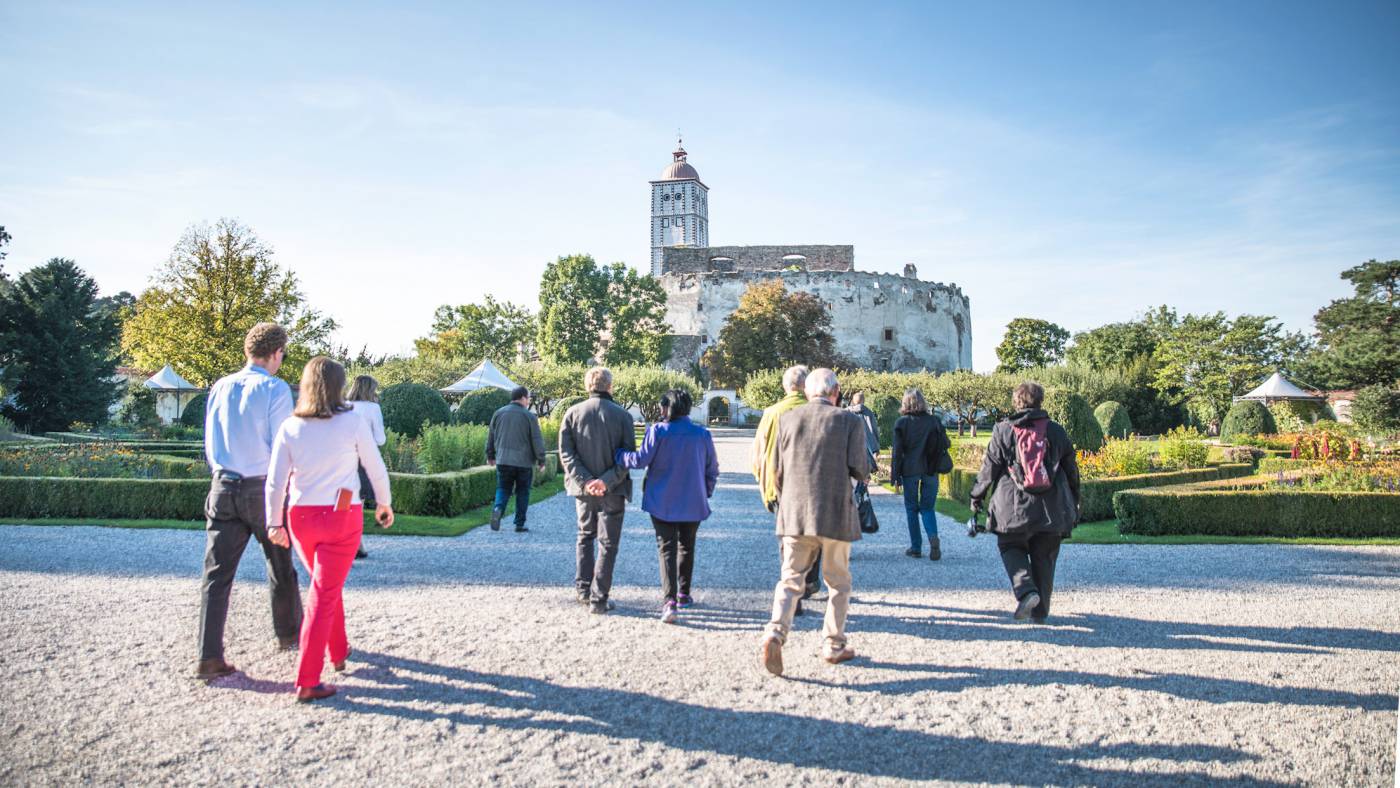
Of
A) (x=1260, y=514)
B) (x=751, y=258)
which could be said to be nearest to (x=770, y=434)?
(x=1260, y=514)

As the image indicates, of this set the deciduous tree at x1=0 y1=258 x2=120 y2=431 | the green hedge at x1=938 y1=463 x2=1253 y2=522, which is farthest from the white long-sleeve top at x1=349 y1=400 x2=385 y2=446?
the deciduous tree at x1=0 y1=258 x2=120 y2=431

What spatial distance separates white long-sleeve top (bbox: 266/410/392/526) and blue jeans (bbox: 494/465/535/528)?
18.5 feet

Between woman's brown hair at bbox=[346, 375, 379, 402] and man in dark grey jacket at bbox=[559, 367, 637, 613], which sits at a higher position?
woman's brown hair at bbox=[346, 375, 379, 402]

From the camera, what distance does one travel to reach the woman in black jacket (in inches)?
317

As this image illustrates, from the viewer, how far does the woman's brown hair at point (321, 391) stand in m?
4.05

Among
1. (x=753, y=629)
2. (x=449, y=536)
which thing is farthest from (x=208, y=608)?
(x=449, y=536)

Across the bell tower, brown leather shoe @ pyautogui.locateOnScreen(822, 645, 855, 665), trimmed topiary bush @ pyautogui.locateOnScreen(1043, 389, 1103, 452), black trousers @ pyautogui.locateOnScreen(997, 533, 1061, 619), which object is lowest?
brown leather shoe @ pyautogui.locateOnScreen(822, 645, 855, 665)

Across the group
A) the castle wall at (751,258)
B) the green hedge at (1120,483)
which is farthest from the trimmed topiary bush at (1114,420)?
the castle wall at (751,258)

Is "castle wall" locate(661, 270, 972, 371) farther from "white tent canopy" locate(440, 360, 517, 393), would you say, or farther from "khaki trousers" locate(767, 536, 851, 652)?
"khaki trousers" locate(767, 536, 851, 652)

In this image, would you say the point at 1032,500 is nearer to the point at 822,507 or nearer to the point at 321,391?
the point at 822,507

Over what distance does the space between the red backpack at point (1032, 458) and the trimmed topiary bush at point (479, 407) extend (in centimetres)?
1315

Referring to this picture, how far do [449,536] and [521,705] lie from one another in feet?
18.0

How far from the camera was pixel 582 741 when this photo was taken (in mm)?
3561

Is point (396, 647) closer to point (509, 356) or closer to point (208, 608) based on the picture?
point (208, 608)
